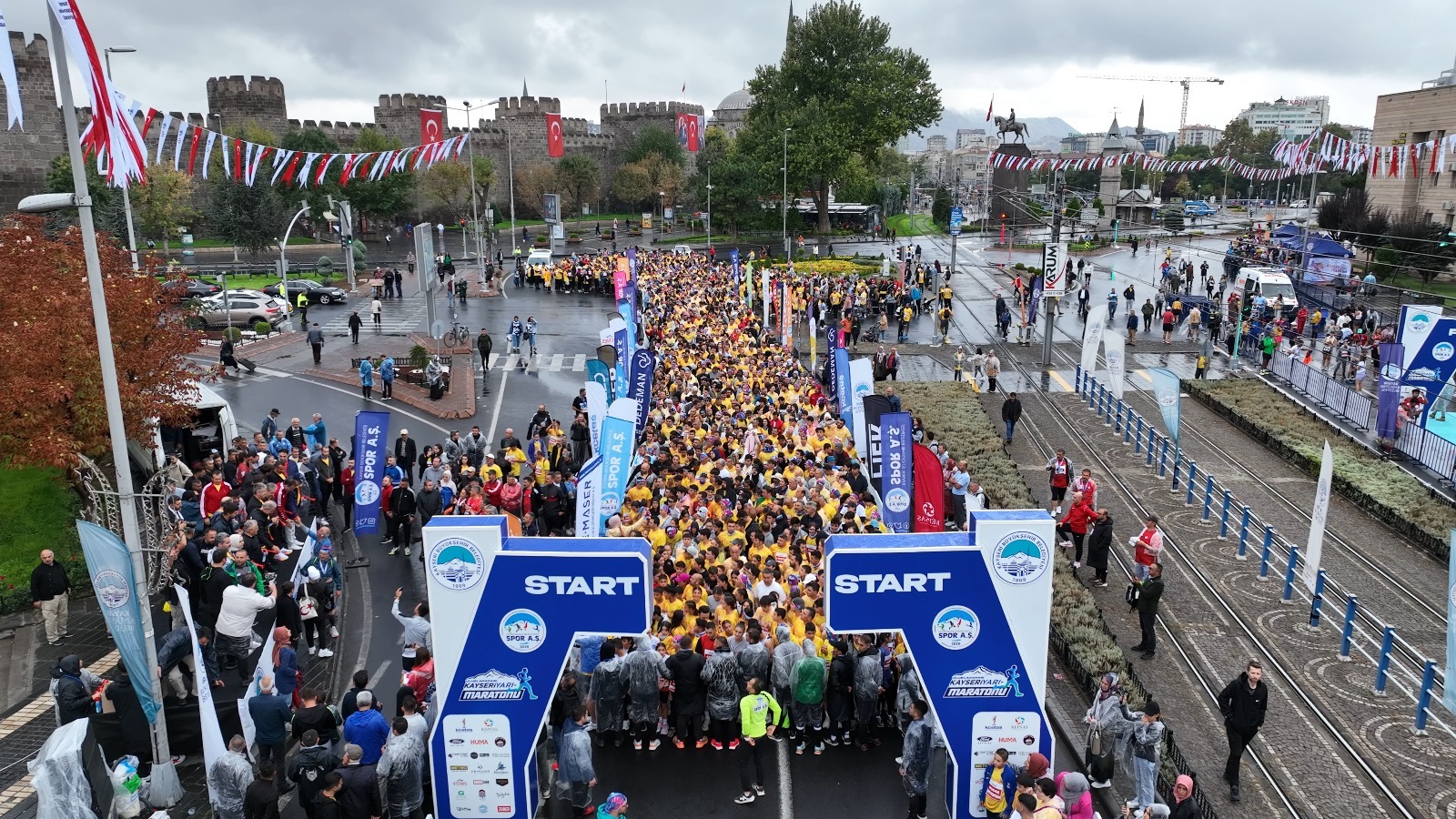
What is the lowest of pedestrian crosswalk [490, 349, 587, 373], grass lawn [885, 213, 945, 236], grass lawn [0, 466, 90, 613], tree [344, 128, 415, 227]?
grass lawn [0, 466, 90, 613]

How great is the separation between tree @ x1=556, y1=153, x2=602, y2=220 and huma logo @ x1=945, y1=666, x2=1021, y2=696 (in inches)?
2987

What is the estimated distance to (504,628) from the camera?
28.7ft

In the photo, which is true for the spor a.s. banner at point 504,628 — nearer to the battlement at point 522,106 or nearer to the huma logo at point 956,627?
the huma logo at point 956,627

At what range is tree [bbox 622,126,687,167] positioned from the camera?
8775 cm

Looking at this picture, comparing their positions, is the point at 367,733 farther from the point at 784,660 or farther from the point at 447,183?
the point at 447,183

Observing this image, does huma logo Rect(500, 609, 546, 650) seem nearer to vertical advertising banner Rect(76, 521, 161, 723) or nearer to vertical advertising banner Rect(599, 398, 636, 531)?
vertical advertising banner Rect(76, 521, 161, 723)

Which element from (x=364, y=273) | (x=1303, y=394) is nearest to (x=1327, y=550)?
(x=1303, y=394)

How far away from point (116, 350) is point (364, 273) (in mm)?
36439

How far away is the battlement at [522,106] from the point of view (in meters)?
82.7

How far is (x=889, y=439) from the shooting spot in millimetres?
15039

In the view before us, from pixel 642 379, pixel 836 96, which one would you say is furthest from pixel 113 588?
pixel 836 96

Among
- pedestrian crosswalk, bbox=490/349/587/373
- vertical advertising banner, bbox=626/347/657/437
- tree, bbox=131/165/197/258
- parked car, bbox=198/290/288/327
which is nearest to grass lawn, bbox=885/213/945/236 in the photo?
tree, bbox=131/165/197/258

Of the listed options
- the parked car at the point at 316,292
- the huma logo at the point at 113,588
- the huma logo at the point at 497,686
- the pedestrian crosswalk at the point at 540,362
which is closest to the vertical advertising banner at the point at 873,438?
the huma logo at the point at 497,686

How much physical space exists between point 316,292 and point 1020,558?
39.9 metres
